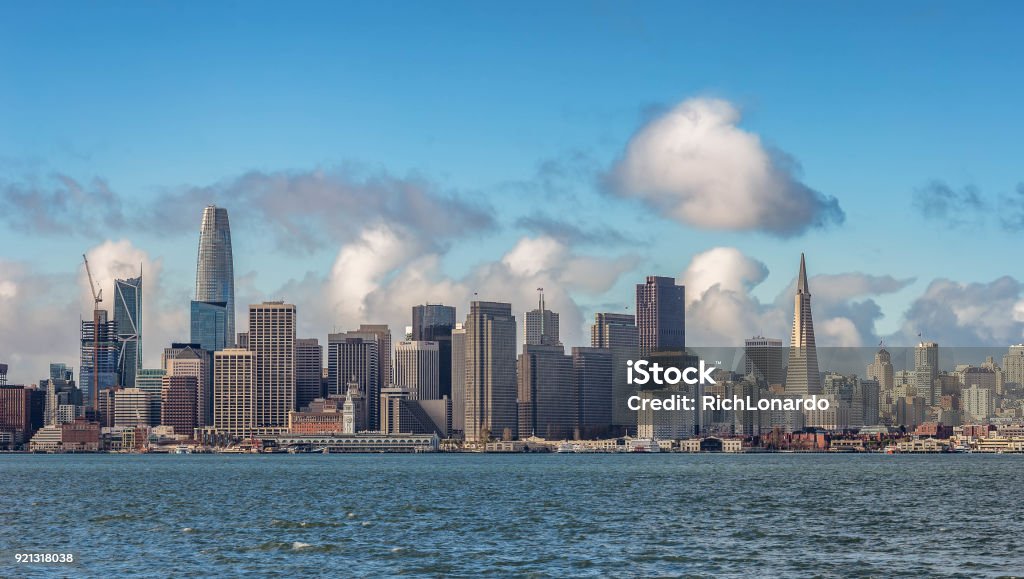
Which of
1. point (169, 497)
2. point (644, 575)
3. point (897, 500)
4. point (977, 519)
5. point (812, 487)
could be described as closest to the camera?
point (644, 575)

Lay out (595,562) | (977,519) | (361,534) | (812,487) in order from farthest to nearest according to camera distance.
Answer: (812,487) → (977,519) → (361,534) → (595,562)

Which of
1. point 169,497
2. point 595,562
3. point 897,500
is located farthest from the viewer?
point 169,497

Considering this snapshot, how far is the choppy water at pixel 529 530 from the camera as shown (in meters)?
73.4

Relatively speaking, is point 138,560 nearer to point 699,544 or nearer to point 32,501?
point 699,544

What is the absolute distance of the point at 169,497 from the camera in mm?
138125

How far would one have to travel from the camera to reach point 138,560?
75812mm

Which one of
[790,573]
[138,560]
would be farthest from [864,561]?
[138,560]

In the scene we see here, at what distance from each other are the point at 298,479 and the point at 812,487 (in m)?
71.7

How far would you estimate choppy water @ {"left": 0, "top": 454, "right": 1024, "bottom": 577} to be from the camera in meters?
73.4

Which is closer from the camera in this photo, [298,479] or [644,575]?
[644,575]

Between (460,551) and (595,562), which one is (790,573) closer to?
(595,562)

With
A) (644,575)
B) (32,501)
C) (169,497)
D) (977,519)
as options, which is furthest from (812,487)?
(644,575)

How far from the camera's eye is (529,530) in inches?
3659

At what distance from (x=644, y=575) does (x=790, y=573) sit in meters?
7.14
